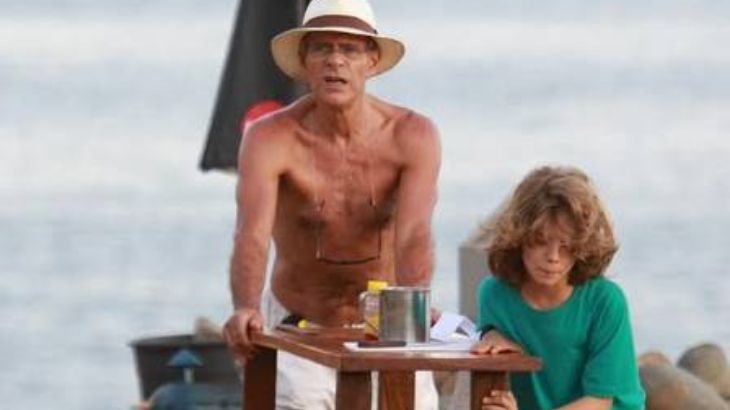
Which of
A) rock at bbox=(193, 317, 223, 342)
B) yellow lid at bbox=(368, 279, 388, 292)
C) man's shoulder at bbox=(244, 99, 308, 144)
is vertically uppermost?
man's shoulder at bbox=(244, 99, 308, 144)

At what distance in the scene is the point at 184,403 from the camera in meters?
11.5

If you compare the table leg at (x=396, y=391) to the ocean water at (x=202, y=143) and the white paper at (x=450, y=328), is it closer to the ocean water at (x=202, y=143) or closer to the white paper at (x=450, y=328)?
the white paper at (x=450, y=328)

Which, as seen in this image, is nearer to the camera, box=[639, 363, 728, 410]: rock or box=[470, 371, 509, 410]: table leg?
box=[470, 371, 509, 410]: table leg

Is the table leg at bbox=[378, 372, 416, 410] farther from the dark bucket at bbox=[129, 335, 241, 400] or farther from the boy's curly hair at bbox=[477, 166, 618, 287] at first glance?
the dark bucket at bbox=[129, 335, 241, 400]

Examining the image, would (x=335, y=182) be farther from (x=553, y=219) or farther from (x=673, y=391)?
(x=673, y=391)

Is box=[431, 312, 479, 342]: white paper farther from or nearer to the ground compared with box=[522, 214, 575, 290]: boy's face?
nearer to the ground

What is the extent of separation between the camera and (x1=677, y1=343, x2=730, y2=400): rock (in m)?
11.7

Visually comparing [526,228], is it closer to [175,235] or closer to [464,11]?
[175,235]

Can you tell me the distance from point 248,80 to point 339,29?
5.32 m

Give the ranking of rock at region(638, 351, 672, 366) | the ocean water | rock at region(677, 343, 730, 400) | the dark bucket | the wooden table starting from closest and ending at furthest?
the wooden table < rock at region(638, 351, 672, 366) < rock at region(677, 343, 730, 400) < the dark bucket < the ocean water

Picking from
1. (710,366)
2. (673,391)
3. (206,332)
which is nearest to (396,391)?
(673,391)

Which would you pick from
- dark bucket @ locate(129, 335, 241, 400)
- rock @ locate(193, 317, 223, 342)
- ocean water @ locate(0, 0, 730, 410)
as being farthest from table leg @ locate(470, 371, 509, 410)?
ocean water @ locate(0, 0, 730, 410)

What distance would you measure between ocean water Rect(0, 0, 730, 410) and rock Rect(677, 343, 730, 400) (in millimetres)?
3745

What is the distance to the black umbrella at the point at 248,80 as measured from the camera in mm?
12281
